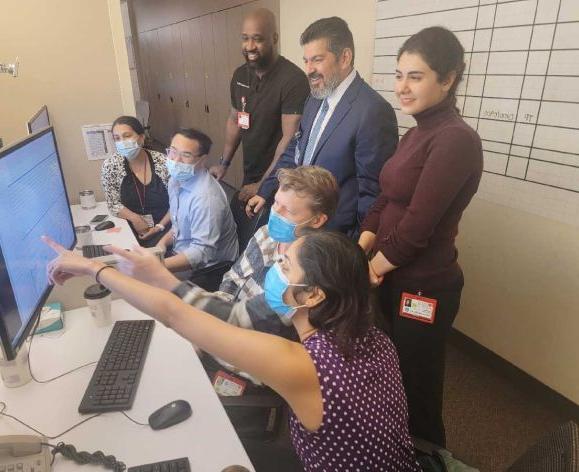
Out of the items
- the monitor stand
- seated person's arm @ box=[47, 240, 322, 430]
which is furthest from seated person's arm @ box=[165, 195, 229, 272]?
seated person's arm @ box=[47, 240, 322, 430]

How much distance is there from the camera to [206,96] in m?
5.39

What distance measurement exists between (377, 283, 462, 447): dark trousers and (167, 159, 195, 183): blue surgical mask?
3.49 feet

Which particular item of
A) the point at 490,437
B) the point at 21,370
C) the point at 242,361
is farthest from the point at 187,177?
the point at 490,437

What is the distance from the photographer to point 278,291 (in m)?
1.09

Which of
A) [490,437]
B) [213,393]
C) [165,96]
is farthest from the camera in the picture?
[165,96]

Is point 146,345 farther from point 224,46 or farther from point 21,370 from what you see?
point 224,46

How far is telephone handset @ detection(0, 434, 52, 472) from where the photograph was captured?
826 mm

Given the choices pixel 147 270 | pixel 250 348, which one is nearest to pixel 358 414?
pixel 250 348

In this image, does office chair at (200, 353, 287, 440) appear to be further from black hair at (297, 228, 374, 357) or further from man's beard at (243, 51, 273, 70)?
man's beard at (243, 51, 273, 70)

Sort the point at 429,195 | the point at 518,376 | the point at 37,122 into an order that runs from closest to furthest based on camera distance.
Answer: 1. the point at 429,195
2. the point at 37,122
3. the point at 518,376

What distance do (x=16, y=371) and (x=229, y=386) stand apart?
574mm

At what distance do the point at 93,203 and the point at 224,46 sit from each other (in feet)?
8.84

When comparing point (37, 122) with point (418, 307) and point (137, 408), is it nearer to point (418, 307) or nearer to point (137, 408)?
point (137, 408)

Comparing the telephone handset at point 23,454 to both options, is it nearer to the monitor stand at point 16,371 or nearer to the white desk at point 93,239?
the monitor stand at point 16,371
